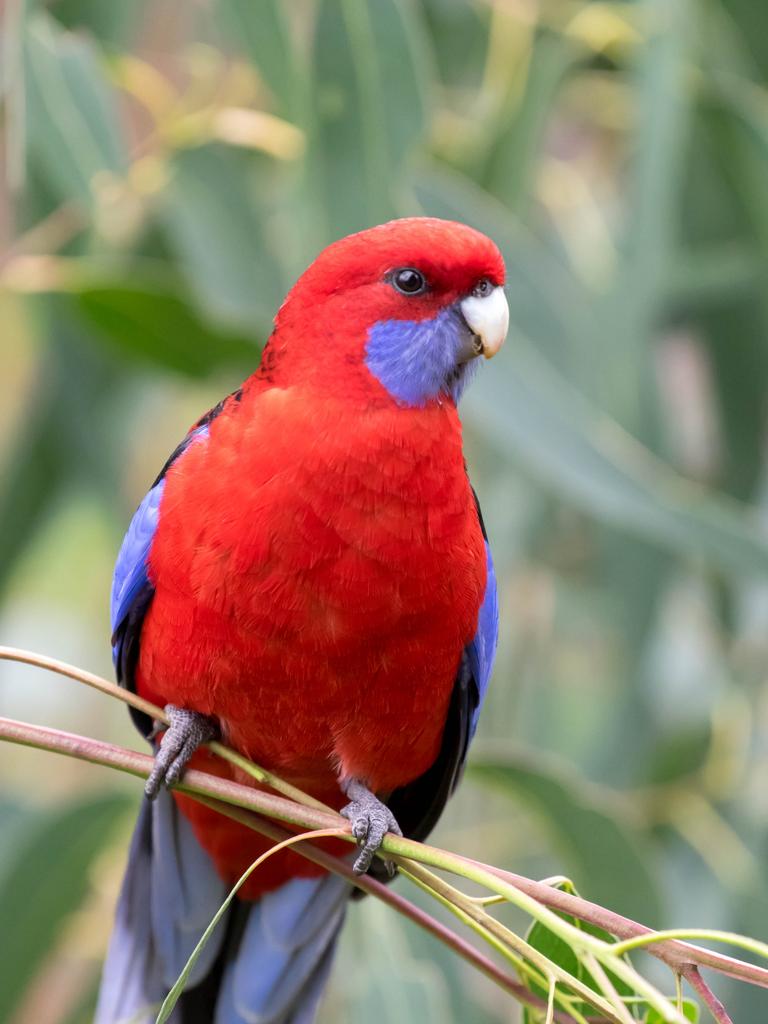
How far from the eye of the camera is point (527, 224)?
3.16 m

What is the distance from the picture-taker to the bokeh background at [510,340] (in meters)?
2.53

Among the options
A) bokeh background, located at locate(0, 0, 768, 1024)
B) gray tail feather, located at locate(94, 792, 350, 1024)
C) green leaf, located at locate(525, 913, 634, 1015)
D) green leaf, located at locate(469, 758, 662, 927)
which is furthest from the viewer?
bokeh background, located at locate(0, 0, 768, 1024)

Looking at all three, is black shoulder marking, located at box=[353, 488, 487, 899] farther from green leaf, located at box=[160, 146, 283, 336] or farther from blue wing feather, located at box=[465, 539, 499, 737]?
green leaf, located at box=[160, 146, 283, 336]

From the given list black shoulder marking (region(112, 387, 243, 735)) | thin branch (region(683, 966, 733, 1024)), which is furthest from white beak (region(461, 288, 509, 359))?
thin branch (region(683, 966, 733, 1024))

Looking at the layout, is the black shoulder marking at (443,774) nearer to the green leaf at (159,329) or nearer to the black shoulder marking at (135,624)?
the black shoulder marking at (135,624)

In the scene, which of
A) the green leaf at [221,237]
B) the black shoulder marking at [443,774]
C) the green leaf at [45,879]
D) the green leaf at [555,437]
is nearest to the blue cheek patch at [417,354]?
the black shoulder marking at [443,774]

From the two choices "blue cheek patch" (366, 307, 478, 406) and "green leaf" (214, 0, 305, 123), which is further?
"green leaf" (214, 0, 305, 123)

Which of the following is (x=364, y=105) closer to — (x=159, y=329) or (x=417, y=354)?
(x=159, y=329)

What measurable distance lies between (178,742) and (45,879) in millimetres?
1126

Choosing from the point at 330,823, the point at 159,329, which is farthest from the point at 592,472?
the point at 330,823

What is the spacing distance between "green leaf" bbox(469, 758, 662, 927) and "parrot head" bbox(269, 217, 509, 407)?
88 centimetres

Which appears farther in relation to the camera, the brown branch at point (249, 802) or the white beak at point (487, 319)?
the white beak at point (487, 319)

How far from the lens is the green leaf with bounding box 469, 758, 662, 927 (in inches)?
95.2

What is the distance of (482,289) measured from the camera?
188 centimetres
